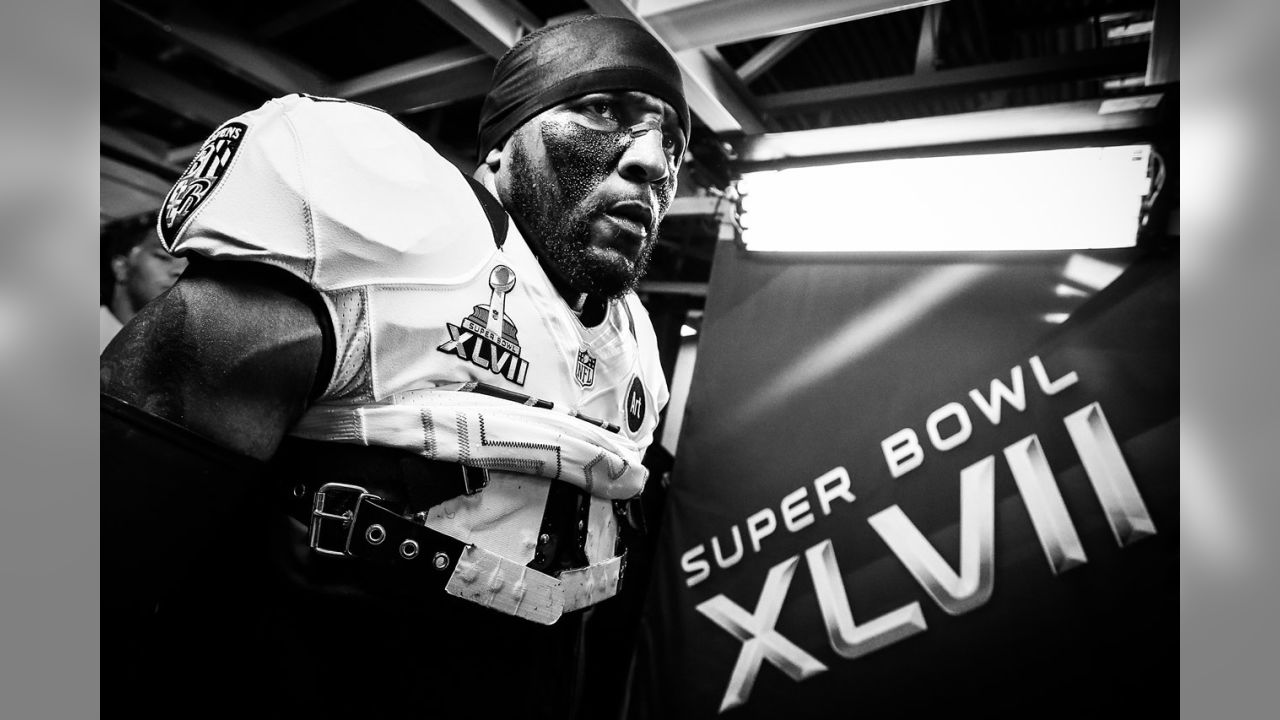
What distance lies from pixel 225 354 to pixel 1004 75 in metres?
1.93

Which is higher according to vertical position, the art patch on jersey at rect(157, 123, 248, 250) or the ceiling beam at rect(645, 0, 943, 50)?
the ceiling beam at rect(645, 0, 943, 50)

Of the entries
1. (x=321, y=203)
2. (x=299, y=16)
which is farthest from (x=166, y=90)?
(x=321, y=203)

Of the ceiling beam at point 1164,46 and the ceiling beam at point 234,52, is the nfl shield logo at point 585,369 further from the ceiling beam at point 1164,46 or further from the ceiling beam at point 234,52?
the ceiling beam at point 234,52

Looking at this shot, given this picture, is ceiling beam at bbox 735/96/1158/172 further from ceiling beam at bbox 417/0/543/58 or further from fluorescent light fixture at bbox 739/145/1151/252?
ceiling beam at bbox 417/0/543/58

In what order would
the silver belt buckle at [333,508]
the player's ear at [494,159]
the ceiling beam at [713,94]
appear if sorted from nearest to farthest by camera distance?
the silver belt buckle at [333,508], the player's ear at [494,159], the ceiling beam at [713,94]

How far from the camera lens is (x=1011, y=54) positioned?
7.54ft

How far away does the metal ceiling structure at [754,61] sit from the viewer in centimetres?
161

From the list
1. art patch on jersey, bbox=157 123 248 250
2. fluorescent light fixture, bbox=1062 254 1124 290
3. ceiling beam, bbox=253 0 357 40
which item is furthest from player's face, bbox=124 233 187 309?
fluorescent light fixture, bbox=1062 254 1124 290

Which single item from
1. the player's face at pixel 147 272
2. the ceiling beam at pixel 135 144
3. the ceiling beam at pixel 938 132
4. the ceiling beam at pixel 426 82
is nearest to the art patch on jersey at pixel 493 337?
the ceiling beam at pixel 426 82

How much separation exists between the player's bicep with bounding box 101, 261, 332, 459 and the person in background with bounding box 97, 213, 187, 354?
Result: 7.41 ft

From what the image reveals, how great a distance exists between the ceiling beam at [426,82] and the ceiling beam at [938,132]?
846 mm

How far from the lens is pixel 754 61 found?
1.95 meters

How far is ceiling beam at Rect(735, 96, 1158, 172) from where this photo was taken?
67.9 inches

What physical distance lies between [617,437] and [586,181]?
0.38 m
